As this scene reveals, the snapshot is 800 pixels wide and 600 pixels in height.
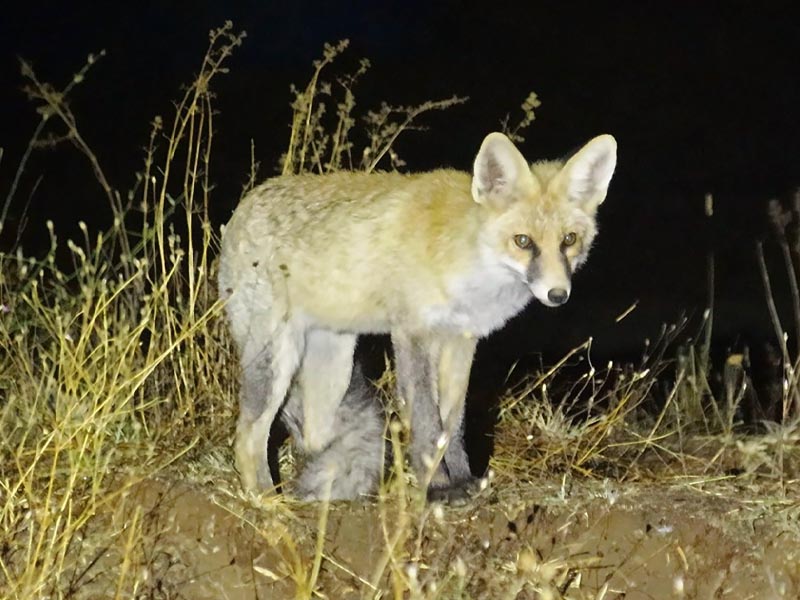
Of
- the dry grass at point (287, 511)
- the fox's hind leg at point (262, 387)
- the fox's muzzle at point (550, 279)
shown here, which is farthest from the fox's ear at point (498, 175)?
the dry grass at point (287, 511)

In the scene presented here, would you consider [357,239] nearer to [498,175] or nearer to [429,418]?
[498,175]

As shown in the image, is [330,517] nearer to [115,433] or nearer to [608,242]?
[115,433]

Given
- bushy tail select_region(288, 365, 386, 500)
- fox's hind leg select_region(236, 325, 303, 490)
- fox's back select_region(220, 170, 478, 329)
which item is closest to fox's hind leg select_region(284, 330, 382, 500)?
bushy tail select_region(288, 365, 386, 500)

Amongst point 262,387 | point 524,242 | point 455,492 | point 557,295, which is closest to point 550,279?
point 557,295

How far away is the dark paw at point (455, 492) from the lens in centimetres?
385

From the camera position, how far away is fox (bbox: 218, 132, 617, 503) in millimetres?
3906

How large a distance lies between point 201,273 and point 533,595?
6.28ft

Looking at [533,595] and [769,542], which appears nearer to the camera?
[533,595]

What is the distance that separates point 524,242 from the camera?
3816 mm

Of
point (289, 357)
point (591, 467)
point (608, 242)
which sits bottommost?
point (608, 242)

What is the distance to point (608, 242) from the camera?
9.75 m

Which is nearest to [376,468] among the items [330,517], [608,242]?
[330,517]

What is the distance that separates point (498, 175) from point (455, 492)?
3.56 ft

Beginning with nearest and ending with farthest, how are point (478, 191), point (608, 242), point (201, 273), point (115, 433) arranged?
point (478, 191) < point (115, 433) < point (201, 273) < point (608, 242)
